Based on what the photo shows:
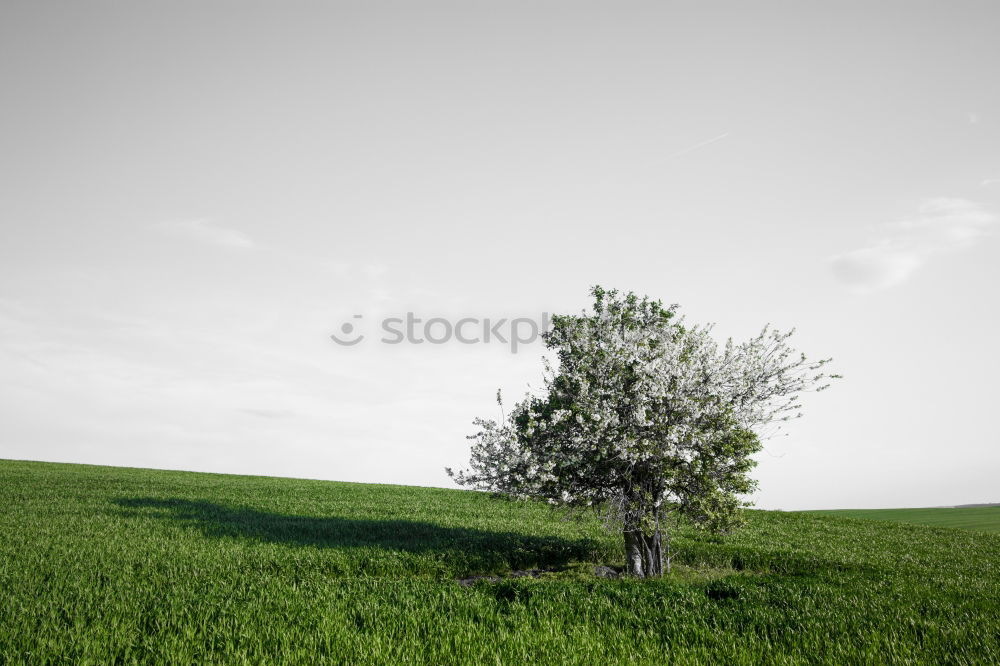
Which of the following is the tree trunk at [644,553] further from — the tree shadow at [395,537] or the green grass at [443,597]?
the tree shadow at [395,537]

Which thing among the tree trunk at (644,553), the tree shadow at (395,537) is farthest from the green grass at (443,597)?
the tree trunk at (644,553)

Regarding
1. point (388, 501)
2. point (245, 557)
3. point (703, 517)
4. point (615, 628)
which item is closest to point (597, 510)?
point (703, 517)

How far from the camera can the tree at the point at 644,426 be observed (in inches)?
575

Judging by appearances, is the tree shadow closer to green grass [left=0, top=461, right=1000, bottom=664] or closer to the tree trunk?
green grass [left=0, top=461, right=1000, bottom=664]

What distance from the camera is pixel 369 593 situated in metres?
10.9

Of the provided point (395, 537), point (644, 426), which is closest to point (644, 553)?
point (644, 426)

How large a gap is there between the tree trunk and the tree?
37 mm

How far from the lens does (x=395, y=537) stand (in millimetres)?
19828

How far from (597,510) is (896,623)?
7.58 meters

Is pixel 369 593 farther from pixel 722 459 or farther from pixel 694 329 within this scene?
pixel 694 329

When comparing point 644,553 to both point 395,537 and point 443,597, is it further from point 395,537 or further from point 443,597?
point 395,537

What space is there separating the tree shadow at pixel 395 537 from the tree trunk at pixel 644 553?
2.71 metres

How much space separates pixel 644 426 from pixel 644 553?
4.12 metres

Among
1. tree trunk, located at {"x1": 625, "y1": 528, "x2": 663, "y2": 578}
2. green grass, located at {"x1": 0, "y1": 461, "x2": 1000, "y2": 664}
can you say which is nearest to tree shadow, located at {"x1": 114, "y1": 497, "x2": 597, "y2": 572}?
green grass, located at {"x1": 0, "y1": 461, "x2": 1000, "y2": 664}
